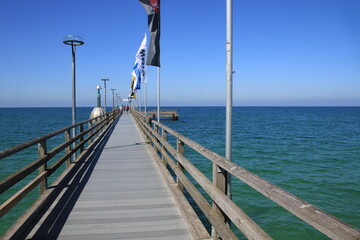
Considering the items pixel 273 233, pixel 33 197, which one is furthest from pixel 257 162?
pixel 33 197

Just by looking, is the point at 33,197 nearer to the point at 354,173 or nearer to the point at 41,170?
the point at 41,170

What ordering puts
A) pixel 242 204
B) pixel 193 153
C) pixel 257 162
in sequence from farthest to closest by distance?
pixel 193 153 < pixel 257 162 < pixel 242 204

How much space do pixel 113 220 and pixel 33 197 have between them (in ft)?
19.8

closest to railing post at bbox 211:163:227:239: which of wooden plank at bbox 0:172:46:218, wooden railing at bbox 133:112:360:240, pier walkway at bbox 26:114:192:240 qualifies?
wooden railing at bbox 133:112:360:240

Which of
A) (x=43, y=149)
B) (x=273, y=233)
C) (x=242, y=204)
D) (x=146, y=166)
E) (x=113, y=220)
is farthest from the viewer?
(x=242, y=204)

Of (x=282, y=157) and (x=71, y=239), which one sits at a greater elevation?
(x=71, y=239)

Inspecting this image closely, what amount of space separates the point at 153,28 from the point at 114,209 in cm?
653

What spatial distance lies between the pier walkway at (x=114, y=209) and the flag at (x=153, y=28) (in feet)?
13.4

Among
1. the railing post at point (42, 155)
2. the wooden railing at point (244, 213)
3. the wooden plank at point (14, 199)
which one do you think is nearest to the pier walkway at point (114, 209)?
the railing post at point (42, 155)

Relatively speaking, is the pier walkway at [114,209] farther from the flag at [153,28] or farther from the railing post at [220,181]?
the flag at [153,28]

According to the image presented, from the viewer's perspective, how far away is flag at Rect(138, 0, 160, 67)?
30.0ft

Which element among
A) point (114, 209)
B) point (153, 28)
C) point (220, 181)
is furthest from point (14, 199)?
point (153, 28)

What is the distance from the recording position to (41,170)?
4938mm

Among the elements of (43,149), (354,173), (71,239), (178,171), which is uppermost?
(43,149)
